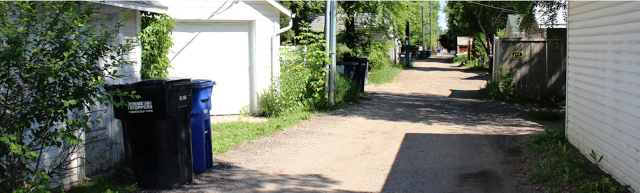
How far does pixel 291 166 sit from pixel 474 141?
334cm

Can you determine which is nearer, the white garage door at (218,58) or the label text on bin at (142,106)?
the label text on bin at (142,106)

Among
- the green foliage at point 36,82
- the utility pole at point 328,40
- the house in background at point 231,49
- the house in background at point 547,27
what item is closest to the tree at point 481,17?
the house in background at point 547,27

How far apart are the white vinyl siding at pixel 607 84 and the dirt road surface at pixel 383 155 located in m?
1.03

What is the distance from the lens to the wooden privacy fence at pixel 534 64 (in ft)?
45.2

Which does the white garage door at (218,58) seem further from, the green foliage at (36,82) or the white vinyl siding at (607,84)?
the green foliage at (36,82)

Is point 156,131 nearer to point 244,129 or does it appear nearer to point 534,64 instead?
point 244,129

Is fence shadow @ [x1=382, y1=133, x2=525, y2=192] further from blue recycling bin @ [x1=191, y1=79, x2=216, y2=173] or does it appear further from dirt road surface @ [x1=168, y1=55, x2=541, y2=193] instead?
blue recycling bin @ [x1=191, y1=79, x2=216, y2=173]

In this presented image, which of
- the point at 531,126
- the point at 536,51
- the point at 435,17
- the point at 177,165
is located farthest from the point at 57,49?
the point at 435,17

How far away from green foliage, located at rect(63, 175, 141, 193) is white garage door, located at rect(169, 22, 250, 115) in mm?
5445

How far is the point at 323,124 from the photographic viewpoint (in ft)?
35.3

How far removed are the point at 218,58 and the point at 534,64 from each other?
8.29 meters

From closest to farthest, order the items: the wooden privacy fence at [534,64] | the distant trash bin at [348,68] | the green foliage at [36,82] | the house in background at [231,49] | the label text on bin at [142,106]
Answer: the green foliage at [36,82], the label text on bin at [142,106], the house in background at [231,49], the wooden privacy fence at [534,64], the distant trash bin at [348,68]

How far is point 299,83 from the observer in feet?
39.7

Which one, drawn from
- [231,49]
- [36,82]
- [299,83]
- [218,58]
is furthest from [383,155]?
[218,58]
